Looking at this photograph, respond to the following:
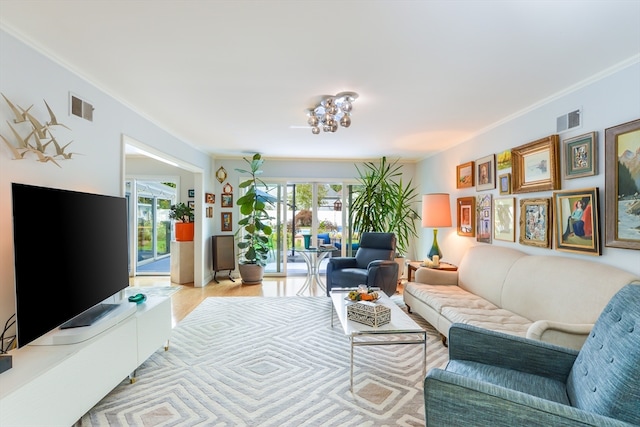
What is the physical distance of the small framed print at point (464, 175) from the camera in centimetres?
418

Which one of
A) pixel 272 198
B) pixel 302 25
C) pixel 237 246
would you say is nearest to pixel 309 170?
pixel 272 198

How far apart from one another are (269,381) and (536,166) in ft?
10.3

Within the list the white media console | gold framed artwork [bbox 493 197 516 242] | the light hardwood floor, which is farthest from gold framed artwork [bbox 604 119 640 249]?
the white media console

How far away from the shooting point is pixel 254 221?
573 cm

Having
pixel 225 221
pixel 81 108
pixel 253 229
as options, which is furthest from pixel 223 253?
pixel 81 108

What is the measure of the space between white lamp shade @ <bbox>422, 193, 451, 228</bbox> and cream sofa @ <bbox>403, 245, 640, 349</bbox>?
24.5 inches

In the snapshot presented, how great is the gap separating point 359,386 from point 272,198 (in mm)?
4119

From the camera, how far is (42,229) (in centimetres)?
170

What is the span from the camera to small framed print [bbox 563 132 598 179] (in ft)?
8.07

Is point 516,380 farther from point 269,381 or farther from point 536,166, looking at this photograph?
point 536,166

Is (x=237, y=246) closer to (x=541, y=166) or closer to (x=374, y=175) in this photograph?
(x=374, y=175)

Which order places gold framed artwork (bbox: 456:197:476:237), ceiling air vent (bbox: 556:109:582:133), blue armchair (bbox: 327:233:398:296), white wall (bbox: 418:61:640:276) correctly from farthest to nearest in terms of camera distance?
gold framed artwork (bbox: 456:197:476:237)
blue armchair (bbox: 327:233:398:296)
ceiling air vent (bbox: 556:109:582:133)
white wall (bbox: 418:61:640:276)

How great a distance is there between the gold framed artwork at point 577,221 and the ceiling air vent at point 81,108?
13.2ft

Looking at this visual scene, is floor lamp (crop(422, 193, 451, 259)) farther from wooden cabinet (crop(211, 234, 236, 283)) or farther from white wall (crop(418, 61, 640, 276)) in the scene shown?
wooden cabinet (crop(211, 234, 236, 283))
